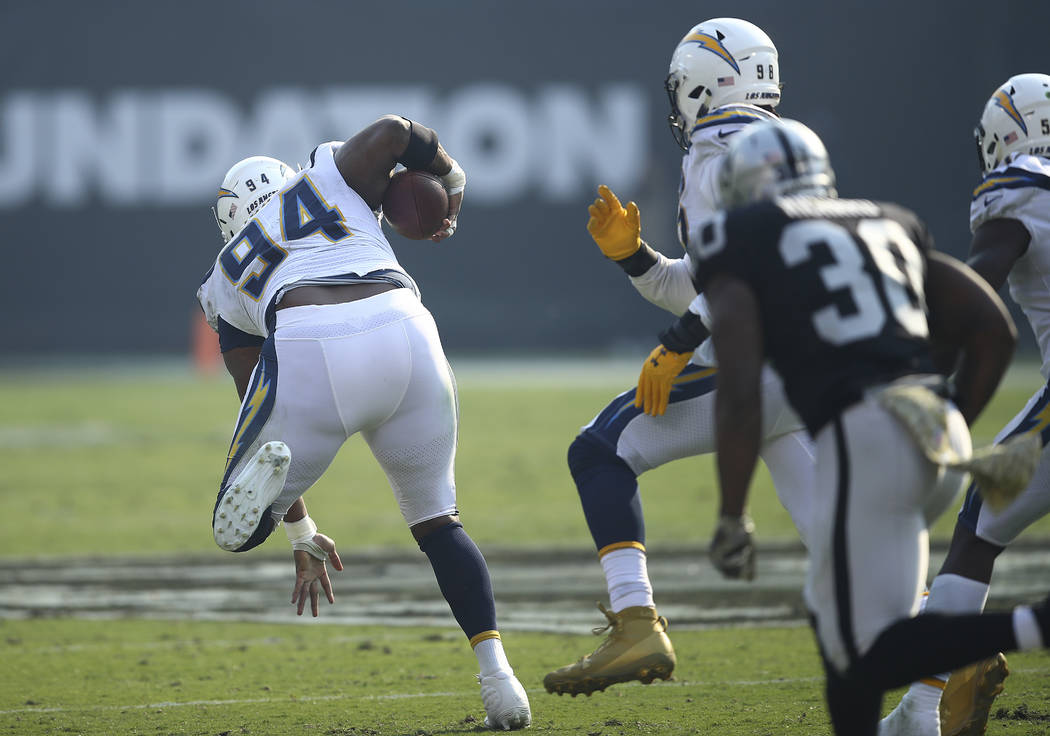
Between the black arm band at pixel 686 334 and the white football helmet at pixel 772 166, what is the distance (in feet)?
2.45

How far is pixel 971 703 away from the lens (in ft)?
12.4

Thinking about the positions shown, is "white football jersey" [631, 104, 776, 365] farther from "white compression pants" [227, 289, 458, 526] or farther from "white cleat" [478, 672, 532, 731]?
"white cleat" [478, 672, 532, 731]

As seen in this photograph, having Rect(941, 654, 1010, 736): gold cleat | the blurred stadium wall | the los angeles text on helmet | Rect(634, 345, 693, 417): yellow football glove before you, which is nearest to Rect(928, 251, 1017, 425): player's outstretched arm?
Rect(634, 345, 693, 417): yellow football glove

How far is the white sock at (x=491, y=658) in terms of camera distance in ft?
12.7

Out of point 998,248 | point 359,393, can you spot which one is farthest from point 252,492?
point 998,248

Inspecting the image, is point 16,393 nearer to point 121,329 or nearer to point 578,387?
point 121,329

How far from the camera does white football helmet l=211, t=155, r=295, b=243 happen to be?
4.60 m

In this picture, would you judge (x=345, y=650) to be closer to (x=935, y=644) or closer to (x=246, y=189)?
(x=246, y=189)

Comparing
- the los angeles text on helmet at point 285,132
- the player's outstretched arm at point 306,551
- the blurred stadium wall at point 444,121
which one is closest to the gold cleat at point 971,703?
the player's outstretched arm at point 306,551

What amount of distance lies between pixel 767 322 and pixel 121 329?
793 inches

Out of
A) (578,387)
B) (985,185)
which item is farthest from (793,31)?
(985,185)

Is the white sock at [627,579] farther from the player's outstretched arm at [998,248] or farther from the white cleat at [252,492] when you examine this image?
the player's outstretched arm at [998,248]

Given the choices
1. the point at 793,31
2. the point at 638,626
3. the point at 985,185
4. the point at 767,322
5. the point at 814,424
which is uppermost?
the point at 793,31

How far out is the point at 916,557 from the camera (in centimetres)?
286
